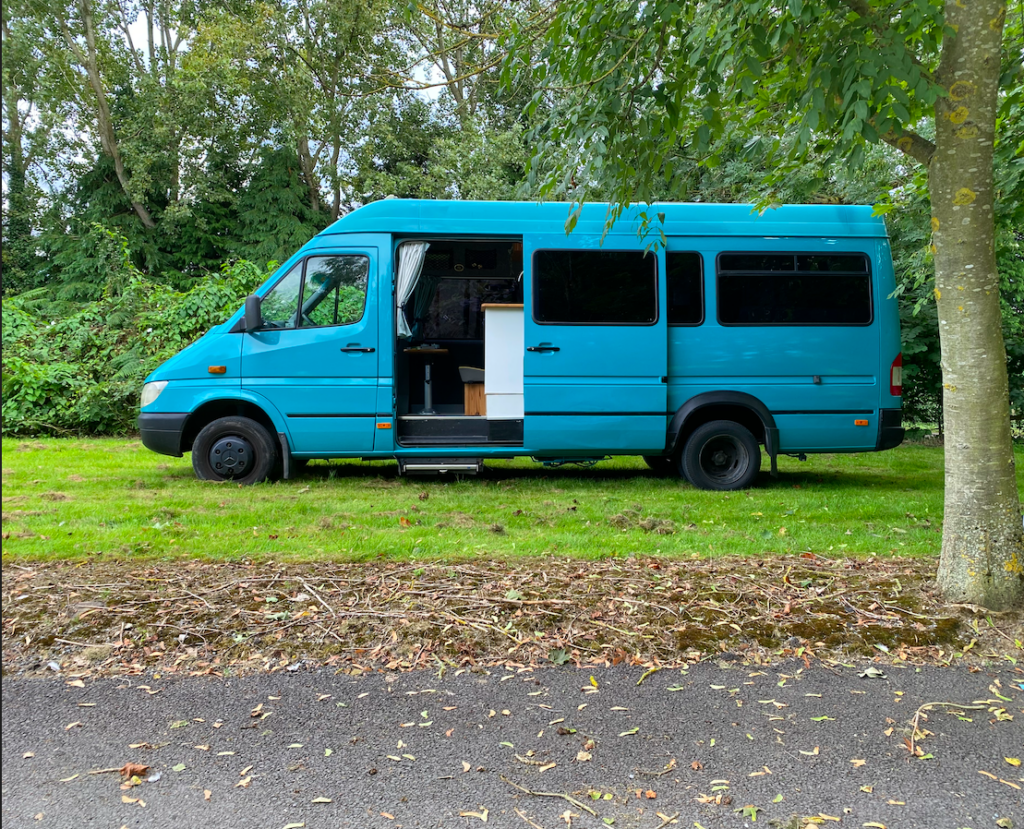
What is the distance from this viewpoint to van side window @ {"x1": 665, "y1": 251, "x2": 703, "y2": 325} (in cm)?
827

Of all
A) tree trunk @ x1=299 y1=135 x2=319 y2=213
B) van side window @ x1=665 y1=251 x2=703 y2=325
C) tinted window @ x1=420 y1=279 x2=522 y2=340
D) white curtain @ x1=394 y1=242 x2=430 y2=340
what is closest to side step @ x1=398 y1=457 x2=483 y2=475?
white curtain @ x1=394 y1=242 x2=430 y2=340

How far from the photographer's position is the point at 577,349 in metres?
8.16

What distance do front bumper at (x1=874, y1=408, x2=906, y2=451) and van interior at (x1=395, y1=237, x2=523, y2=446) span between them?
12.2 ft

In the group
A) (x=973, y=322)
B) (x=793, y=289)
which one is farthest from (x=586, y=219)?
(x=973, y=322)

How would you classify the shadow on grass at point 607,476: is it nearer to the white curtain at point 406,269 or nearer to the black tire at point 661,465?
the black tire at point 661,465

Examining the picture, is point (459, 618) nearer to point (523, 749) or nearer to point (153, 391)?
point (523, 749)

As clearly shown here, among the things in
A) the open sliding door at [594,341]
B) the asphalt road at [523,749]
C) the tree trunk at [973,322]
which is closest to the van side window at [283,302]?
the open sliding door at [594,341]

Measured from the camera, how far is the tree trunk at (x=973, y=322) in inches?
157

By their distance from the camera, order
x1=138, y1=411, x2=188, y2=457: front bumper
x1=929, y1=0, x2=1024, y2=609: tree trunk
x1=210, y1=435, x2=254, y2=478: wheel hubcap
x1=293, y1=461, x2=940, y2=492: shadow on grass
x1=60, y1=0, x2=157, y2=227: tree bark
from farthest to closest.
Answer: x1=60, y1=0, x2=157, y2=227: tree bark, x1=293, y1=461, x2=940, y2=492: shadow on grass, x1=210, y1=435, x2=254, y2=478: wheel hubcap, x1=138, y1=411, x2=188, y2=457: front bumper, x1=929, y1=0, x2=1024, y2=609: tree trunk

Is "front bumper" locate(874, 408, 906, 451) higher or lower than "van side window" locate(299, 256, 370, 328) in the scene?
lower

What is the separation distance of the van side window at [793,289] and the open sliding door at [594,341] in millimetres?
763

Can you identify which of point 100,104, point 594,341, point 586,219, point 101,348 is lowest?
point 594,341

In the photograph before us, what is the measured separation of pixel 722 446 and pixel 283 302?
15.8 feet

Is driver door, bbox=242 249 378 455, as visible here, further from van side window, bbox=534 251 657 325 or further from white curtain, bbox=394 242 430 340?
van side window, bbox=534 251 657 325
